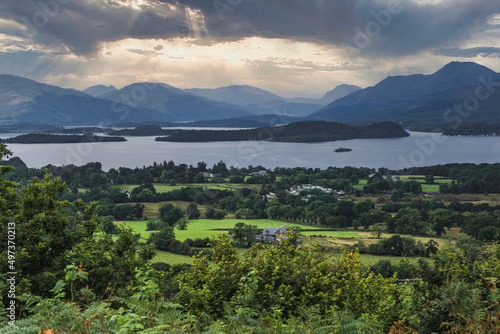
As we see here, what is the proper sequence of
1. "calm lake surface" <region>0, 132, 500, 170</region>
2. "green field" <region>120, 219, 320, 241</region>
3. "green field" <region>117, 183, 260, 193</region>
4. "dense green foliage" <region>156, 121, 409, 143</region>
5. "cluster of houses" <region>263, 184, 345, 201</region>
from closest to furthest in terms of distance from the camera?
"green field" <region>120, 219, 320, 241</region> → "cluster of houses" <region>263, 184, 345, 201</region> → "green field" <region>117, 183, 260, 193</region> → "calm lake surface" <region>0, 132, 500, 170</region> → "dense green foliage" <region>156, 121, 409, 143</region>

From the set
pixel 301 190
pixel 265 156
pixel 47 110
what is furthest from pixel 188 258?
pixel 47 110

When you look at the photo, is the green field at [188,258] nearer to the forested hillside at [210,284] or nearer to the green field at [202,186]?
the forested hillside at [210,284]

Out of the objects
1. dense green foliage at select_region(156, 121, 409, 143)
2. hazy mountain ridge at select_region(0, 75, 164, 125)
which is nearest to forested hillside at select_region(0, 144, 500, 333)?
dense green foliage at select_region(156, 121, 409, 143)

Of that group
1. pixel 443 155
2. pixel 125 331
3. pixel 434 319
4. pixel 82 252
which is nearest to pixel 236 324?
pixel 125 331

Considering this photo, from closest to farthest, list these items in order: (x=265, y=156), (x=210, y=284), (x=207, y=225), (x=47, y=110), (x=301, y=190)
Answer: (x=210, y=284), (x=207, y=225), (x=301, y=190), (x=265, y=156), (x=47, y=110)

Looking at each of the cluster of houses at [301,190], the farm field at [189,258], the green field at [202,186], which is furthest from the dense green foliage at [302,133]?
the farm field at [189,258]

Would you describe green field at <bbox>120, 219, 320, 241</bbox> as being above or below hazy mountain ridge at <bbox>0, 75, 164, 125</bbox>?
below

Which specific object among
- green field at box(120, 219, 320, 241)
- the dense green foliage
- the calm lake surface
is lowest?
green field at box(120, 219, 320, 241)

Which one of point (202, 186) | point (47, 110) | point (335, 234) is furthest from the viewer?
point (47, 110)

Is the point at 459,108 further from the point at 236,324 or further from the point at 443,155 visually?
the point at 236,324

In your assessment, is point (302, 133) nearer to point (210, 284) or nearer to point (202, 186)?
point (202, 186)

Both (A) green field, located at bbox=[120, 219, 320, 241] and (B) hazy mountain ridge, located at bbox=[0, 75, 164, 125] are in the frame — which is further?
(B) hazy mountain ridge, located at bbox=[0, 75, 164, 125]

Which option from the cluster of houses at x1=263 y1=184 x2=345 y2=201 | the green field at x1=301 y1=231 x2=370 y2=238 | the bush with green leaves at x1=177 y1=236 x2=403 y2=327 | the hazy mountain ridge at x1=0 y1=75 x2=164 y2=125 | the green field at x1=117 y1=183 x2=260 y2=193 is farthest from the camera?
the hazy mountain ridge at x1=0 y1=75 x2=164 y2=125

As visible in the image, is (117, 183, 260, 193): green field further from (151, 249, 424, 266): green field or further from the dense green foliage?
the dense green foliage
